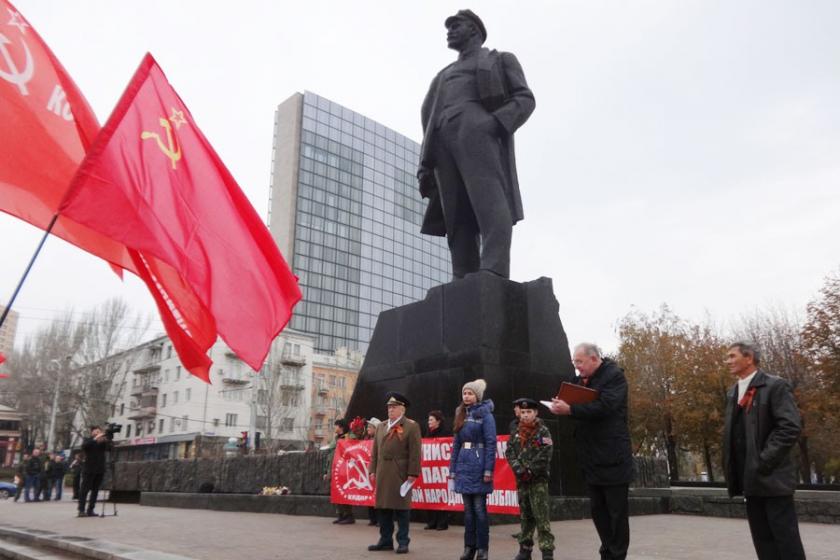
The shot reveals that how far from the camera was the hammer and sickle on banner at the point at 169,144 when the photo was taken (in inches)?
224

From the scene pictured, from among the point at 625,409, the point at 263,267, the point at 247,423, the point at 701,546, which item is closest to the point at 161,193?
the point at 263,267

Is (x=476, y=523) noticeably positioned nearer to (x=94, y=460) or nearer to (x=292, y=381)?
(x=94, y=460)

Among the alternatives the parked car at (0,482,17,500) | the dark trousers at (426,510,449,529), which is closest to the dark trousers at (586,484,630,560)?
the dark trousers at (426,510,449,529)

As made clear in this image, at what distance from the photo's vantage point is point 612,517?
4.60m

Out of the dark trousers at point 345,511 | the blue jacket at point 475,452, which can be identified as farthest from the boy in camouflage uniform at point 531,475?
the dark trousers at point 345,511

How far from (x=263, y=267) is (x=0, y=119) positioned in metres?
2.42

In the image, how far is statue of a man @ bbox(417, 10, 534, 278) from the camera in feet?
31.8

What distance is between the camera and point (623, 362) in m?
36.5

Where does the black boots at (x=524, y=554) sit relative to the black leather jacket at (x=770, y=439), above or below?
below

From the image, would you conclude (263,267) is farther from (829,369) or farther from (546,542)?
(829,369)

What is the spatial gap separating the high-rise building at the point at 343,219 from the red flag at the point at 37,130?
258ft

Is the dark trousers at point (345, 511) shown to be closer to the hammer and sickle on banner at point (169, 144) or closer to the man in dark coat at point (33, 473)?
the hammer and sickle on banner at point (169, 144)

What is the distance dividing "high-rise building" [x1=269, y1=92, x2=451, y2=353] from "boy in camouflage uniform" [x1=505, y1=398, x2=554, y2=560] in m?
78.8

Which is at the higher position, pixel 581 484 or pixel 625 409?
pixel 625 409
